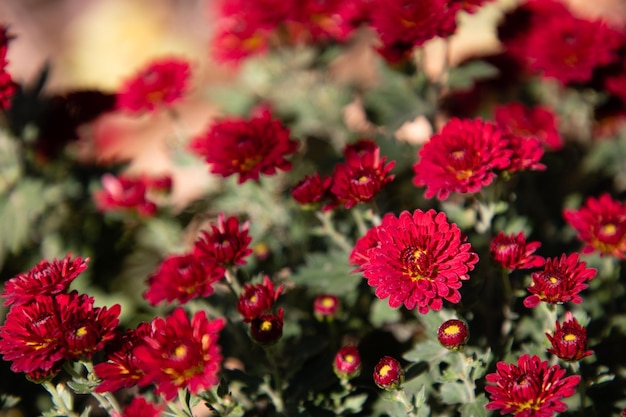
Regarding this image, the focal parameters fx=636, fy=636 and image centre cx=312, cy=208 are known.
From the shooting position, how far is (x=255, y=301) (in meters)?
1.24

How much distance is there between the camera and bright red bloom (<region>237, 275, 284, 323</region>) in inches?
48.3

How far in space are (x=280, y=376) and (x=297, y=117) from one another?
1.10m

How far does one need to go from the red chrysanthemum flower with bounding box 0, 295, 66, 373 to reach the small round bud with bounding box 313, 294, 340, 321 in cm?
60

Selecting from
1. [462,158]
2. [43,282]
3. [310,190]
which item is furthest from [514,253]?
[43,282]

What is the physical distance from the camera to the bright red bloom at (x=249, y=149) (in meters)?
1.40

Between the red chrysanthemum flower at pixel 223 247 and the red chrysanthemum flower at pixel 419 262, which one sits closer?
the red chrysanthemum flower at pixel 419 262

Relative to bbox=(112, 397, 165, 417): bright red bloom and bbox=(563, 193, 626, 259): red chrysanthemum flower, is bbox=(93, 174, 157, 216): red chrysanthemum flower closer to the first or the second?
bbox=(112, 397, 165, 417): bright red bloom

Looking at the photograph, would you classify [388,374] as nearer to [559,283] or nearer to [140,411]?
[559,283]

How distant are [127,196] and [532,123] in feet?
3.87

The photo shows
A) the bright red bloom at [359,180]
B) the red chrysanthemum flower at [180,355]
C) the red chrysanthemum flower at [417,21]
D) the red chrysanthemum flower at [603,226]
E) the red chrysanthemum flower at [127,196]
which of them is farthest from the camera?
the red chrysanthemum flower at [127,196]

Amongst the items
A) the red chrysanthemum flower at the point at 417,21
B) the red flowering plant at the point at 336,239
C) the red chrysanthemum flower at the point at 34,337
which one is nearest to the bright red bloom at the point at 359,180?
the red flowering plant at the point at 336,239

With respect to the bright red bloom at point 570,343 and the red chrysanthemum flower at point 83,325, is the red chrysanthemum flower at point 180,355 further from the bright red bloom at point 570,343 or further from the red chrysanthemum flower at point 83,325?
the bright red bloom at point 570,343

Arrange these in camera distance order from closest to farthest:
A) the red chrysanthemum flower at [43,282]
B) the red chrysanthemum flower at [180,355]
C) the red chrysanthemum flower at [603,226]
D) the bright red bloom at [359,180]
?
the red chrysanthemum flower at [180,355]
the red chrysanthemum flower at [43,282]
the bright red bloom at [359,180]
the red chrysanthemum flower at [603,226]

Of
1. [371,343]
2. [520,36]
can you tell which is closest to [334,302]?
[371,343]
